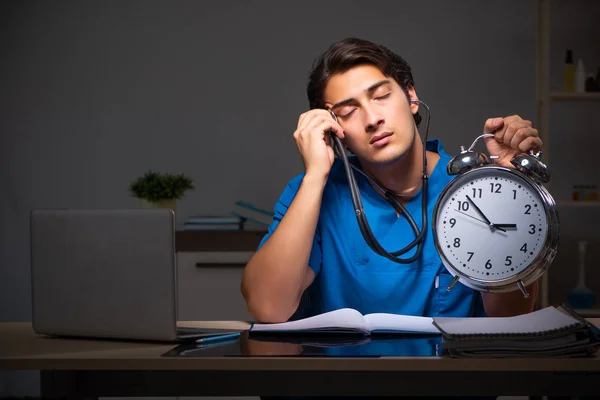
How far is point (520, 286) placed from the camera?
127cm

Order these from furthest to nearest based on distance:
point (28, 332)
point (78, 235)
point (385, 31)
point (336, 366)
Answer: point (385, 31) < point (28, 332) < point (78, 235) < point (336, 366)

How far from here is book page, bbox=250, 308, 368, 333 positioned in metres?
1.23

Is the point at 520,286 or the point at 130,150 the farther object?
the point at 130,150

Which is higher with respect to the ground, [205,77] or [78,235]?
[205,77]

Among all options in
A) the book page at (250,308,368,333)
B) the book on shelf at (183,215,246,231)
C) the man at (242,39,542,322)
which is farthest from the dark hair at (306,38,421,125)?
the book on shelf at (183,215,246,231)

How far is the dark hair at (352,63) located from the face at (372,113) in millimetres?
19

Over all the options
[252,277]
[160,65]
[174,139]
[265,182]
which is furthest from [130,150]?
[252,277]

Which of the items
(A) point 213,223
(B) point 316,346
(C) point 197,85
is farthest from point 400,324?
(C) point 197,85

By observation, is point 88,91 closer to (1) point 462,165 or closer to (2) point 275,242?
(2) point 275,242

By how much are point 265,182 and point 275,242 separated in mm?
2071

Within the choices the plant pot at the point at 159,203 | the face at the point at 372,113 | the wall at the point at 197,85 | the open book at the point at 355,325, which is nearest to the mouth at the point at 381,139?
the face at the point at 372,113

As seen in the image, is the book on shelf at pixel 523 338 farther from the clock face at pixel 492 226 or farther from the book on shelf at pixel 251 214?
the book on shelf at pixel 251 214

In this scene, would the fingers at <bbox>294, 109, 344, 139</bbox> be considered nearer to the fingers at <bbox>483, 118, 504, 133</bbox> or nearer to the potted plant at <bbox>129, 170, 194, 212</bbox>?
the fingers at <bbox>483, 118, 504, 133</bbox>

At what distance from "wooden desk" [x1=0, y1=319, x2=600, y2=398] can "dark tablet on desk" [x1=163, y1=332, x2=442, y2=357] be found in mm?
27
